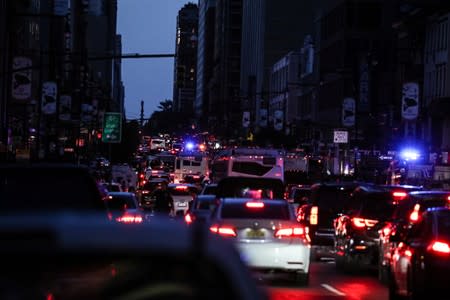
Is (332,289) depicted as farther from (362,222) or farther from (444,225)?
(444,225)

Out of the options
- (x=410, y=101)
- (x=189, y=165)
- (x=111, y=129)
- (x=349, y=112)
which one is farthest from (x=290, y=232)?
(x=111, y=129)

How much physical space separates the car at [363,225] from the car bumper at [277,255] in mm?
3307

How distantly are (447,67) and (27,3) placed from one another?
25.8 m

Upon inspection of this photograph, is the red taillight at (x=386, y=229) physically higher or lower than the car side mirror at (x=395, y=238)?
lower

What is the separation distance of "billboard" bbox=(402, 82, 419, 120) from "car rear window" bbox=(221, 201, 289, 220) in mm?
39974

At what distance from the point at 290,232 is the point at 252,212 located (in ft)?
2.47

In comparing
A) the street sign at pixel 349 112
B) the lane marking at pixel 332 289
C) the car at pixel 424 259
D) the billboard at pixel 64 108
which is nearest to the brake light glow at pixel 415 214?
the car at pixel 424 259

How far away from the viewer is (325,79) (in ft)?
348

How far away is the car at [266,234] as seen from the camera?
18875 mm

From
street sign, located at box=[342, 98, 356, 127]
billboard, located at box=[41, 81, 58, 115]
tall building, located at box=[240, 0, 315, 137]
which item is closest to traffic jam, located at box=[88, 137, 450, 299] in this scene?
billboard, located at box=[41, 81, 58, 115]

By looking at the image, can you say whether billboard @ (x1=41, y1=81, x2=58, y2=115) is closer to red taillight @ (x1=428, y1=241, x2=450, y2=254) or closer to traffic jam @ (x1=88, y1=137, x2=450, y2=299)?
traffic jam @ (x1=88, y1=137, x2=450, y2=299)

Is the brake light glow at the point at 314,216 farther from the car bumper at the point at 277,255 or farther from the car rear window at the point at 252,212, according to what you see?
the car bumper at the point at 277,255

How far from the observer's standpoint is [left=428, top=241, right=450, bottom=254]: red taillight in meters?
14.5

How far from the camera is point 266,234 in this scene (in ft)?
62.2
